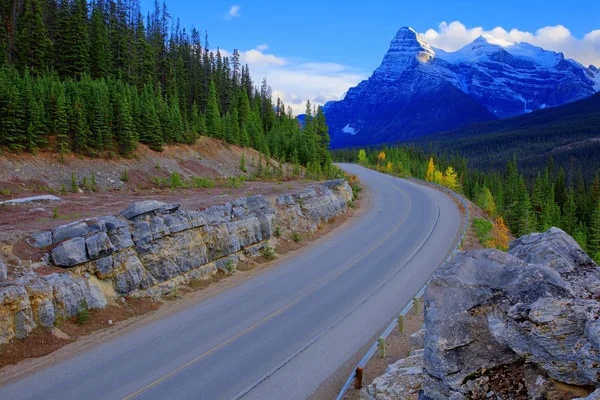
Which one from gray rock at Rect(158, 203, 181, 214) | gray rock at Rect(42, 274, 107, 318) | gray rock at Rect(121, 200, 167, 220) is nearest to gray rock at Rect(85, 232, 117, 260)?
gray rock at Rect(42, 274, 107, 318)

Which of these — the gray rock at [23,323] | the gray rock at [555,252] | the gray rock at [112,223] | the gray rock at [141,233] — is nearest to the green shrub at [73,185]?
the gray rock at [112,223]

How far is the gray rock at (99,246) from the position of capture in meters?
15.7

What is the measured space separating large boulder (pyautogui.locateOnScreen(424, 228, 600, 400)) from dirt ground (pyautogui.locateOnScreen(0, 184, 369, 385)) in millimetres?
11241

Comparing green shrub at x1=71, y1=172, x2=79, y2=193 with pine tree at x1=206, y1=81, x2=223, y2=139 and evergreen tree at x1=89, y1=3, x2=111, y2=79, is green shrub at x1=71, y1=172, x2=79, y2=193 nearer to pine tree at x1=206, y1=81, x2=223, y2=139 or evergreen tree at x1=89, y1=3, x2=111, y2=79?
pine tree at x1=206, y1=81, x2=223, y2=139

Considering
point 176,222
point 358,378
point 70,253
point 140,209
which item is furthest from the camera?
point 176,222

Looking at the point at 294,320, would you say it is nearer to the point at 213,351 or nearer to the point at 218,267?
the point at 213,351

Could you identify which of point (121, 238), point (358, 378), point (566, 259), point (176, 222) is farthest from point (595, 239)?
point (121, 238)

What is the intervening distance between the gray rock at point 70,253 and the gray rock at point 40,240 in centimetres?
60

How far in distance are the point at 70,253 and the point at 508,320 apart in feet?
47.5

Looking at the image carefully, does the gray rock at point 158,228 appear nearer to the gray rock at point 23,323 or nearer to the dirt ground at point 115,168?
the gray rock at point 23,323

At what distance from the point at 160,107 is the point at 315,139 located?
69.1 feet

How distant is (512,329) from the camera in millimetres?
6352

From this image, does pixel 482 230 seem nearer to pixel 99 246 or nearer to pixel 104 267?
pixel 104 267

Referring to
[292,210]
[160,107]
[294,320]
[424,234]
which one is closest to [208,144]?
[160,107]
